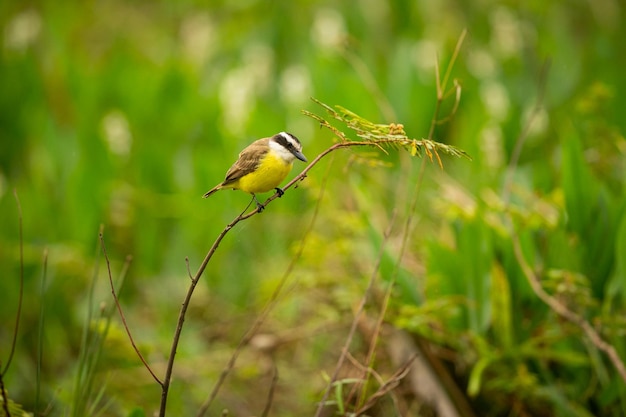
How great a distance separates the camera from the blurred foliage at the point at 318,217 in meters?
2.27

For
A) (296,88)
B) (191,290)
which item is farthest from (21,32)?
(191,290)

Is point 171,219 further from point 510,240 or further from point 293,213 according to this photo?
point 510,240

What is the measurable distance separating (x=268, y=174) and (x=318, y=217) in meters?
2.10

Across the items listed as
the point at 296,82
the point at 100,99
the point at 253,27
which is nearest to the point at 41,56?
the point at 100,99

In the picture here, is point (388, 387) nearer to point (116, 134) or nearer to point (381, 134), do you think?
point (381, 134)

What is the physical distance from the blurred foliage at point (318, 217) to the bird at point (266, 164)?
1.31 ft

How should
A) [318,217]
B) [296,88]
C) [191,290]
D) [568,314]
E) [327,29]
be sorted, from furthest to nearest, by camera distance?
[327,29]
[296,88]
[318,217]
[568,314]
[191,290]

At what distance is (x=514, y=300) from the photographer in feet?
7.64

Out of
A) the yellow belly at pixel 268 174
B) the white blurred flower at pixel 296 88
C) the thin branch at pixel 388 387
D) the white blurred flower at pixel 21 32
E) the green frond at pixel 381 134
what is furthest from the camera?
the white blurred flower at pixel 21 32

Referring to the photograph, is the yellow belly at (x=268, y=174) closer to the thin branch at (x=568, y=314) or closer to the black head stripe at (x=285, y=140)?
the black head stripe at (x=285, y=140)

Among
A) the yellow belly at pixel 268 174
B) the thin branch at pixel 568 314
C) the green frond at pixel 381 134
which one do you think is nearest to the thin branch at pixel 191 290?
the yellow belly at pixel 268 174

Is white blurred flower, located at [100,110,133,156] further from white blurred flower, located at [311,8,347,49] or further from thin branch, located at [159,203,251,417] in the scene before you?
thin branch, located at [159,203,251,417]

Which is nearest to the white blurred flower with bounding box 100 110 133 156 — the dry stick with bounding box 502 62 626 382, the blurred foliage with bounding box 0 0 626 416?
the blurred foliage with bounding box 0 0 626 416

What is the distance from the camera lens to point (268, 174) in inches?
50.0
